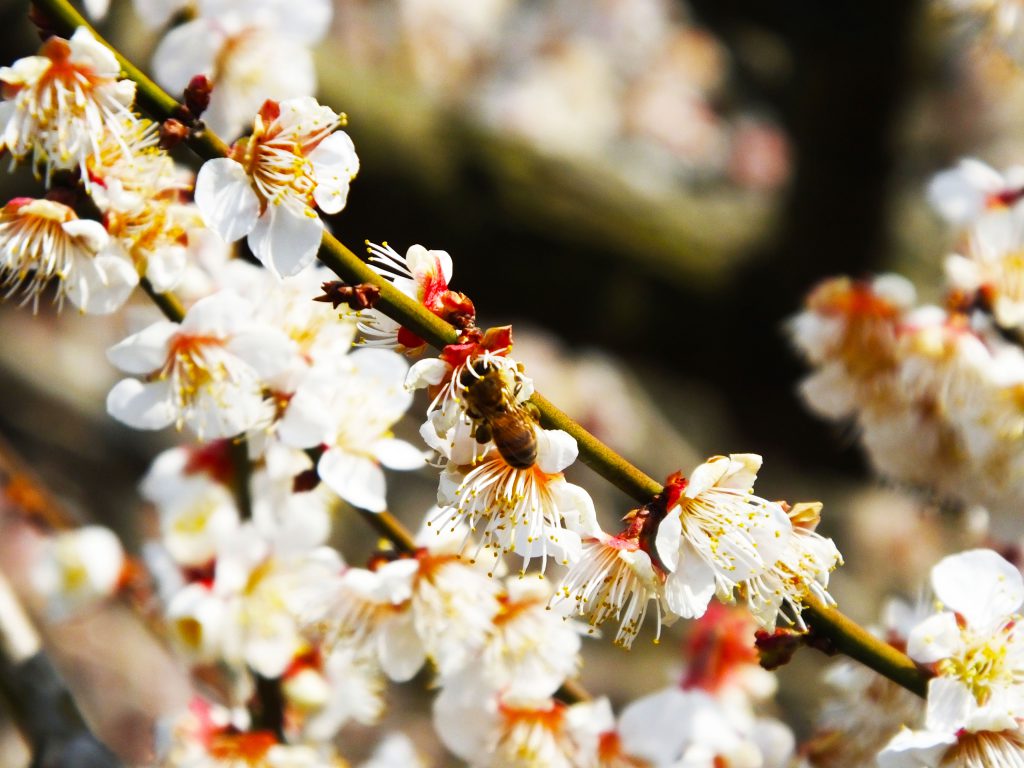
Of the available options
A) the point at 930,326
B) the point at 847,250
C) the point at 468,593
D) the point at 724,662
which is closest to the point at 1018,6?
the point at 930,326

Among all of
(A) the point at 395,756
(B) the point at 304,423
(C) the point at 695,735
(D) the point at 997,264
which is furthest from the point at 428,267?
(D) the point at 997,264

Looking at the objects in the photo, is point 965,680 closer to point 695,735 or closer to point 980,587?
point 980,587

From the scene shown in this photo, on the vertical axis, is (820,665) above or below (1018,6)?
below

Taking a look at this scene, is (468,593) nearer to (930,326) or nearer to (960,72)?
(930,326)

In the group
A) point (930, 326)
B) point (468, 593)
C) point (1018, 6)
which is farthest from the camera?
point (1018, 6)

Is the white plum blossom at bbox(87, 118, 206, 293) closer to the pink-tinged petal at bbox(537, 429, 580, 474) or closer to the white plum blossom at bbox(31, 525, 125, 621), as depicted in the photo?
the pink-tinged petal at bbox(537, 429, 580, 474)

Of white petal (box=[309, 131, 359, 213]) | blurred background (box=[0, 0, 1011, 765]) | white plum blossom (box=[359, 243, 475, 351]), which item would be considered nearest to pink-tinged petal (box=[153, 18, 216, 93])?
white petal (box=[309, 131, 359, 213])
